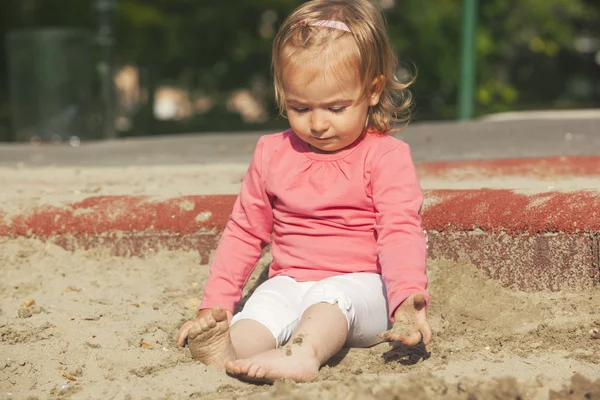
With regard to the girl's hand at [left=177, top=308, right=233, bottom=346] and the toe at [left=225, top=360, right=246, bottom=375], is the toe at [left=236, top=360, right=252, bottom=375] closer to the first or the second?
the toe at [left=225, top=360, right=246, bottom=375]

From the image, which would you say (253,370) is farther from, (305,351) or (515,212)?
(515,212)

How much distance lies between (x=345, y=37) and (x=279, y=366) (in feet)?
3.44

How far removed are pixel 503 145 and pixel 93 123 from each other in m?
5.46

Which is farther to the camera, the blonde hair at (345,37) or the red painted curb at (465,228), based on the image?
the red painted curb at (465,228)

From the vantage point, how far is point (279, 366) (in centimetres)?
260

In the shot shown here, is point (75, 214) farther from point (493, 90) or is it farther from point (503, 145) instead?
point (493, 90)

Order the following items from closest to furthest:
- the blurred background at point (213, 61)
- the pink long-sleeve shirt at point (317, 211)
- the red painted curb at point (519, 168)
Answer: the pink long-sleeve shirt at point (317, 211)
the red painted curb at point (519, 168)
the blurred background at point (213, 61)

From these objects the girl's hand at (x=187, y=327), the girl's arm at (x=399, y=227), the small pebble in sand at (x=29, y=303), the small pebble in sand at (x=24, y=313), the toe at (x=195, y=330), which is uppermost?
the girl's arm at (x=399, y=227)

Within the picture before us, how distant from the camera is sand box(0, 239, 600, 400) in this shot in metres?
2.43

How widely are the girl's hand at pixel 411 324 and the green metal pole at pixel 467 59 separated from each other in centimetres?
633

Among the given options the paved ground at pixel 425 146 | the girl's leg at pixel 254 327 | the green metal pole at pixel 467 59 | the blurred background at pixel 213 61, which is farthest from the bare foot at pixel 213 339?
the green metal pole at pixel 467 59

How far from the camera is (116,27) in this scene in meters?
12.7

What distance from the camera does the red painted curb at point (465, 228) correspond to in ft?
11.1

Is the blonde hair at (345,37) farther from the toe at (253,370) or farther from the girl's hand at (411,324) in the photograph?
the toe at (253,370)
